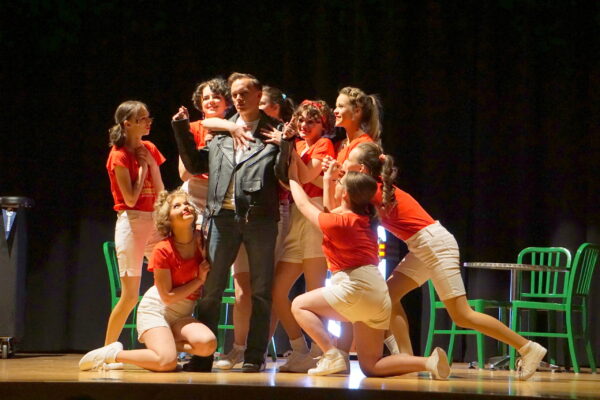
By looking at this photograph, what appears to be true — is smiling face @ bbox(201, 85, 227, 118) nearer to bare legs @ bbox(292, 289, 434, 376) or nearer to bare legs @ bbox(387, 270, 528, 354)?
bare legs @ bbox(292, 289, 434, 376)

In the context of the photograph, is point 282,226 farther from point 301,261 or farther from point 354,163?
point 354,163

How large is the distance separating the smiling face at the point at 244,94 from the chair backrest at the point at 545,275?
2.75 meters

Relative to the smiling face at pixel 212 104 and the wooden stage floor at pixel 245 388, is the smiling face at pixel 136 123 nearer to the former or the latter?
the smiling face at pixel 212 104

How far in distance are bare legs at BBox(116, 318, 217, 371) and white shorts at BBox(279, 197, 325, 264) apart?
0.61 meters

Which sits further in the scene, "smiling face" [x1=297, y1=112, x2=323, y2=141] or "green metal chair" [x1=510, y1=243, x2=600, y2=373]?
"green metal chair" [x1=510, y1=243, x2=600, y2=373]

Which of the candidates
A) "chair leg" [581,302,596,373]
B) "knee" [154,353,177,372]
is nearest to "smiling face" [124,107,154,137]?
"knee" [154,353,177,372]

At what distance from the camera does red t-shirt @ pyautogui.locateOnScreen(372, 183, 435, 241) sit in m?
4.53

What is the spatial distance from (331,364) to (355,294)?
39 centimetres

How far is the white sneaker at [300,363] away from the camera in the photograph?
4.80 metres

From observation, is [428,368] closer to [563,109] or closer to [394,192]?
[394,192]

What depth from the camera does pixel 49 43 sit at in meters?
7.65

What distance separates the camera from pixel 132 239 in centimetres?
514

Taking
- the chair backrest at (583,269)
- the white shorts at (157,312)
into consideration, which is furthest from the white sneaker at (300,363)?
the chair backrest at (583,269)

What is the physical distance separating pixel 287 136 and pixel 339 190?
37cm
